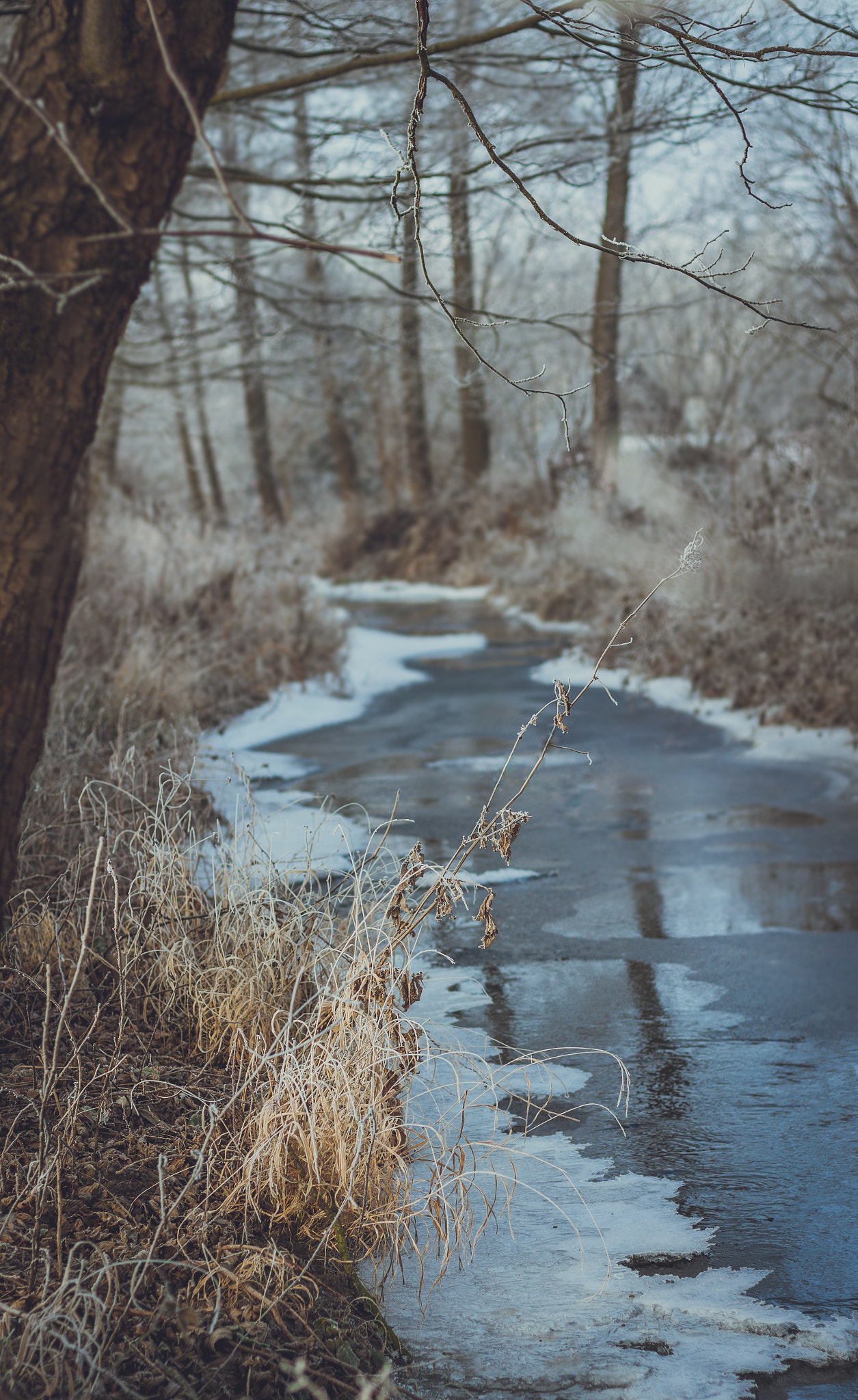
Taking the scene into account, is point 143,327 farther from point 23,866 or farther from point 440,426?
point 440,426

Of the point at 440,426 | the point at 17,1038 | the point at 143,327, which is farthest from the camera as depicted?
the point at 440,426

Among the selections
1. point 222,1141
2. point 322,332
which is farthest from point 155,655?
point 222,1141

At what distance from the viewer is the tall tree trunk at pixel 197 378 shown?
9461mm

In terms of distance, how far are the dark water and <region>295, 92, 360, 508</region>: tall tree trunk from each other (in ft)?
7.96

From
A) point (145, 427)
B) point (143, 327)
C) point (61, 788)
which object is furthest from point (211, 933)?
point (145, 427)

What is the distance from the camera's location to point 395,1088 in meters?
2.81

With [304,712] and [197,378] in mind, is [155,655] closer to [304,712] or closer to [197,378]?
[304,712]

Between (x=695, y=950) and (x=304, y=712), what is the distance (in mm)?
5954

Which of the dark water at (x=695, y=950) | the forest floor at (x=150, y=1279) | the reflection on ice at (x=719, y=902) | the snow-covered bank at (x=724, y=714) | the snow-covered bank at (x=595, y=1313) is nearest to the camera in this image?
the forest floor at (x=150, y=1279)

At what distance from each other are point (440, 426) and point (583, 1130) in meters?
30.0

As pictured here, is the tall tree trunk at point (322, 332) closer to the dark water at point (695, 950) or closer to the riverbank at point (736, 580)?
the dark water at point (695, 950)

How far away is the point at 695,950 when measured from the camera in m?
4.67

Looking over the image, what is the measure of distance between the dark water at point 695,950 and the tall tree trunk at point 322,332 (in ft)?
7.96

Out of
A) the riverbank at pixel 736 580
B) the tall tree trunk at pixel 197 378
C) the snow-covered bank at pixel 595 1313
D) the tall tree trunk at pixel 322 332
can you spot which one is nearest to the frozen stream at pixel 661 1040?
the snow-covered bank at pixel 595 1313
